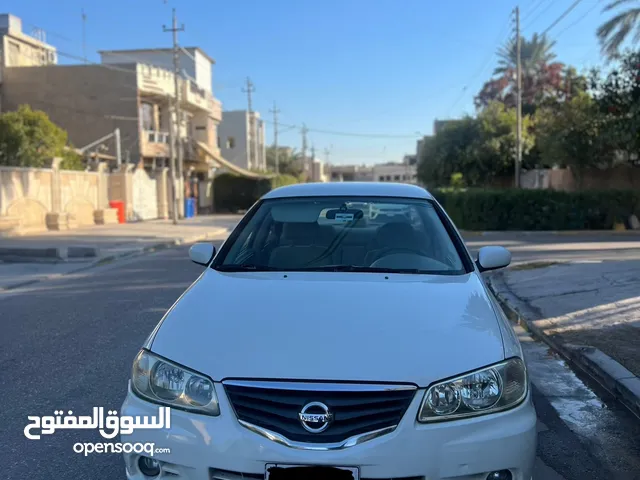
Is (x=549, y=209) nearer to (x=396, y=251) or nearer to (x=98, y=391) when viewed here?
(x=396, y=251)

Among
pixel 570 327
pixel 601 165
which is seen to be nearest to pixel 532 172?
pixel 601 165

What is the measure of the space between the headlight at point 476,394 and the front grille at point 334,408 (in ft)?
0.40

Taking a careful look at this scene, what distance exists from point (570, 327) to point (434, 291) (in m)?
4.42

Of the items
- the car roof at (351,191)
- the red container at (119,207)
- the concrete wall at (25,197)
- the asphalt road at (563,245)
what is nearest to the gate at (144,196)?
the red container at (119,207)

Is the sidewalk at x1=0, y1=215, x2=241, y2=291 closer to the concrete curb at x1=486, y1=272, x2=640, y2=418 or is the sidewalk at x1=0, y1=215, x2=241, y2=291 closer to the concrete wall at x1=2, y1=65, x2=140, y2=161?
the concrete curb at x1=486, y1=272, x2=640, y2=418

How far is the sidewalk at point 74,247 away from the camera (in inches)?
501

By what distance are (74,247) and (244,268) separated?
12.6 metres

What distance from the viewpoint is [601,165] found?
23.6 meters

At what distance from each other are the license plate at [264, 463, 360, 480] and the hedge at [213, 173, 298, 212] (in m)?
43.4

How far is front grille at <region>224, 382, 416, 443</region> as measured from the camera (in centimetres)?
246

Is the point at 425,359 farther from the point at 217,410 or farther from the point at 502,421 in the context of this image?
the point at 217,410

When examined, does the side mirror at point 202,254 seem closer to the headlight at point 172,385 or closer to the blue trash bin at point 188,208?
the headlight at point 172,385

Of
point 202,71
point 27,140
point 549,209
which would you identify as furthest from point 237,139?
point 549,209

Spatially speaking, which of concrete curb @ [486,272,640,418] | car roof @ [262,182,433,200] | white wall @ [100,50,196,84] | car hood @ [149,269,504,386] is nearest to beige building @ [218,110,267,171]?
white wall @ [100,50,196,84]
